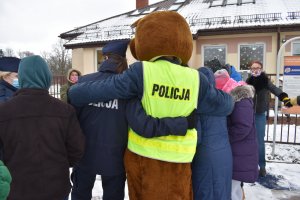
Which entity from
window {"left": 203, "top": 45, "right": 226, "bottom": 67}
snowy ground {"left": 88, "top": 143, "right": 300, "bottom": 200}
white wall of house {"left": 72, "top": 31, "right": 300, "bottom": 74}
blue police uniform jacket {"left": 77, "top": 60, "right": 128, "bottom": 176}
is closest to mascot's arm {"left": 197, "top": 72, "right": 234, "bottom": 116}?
blue police uniform jacket {"left": 77, "top": 60, "right": 128, "bottom": 176}

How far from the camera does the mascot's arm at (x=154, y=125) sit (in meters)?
1.93

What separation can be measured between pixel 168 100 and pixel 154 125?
0.19 metres

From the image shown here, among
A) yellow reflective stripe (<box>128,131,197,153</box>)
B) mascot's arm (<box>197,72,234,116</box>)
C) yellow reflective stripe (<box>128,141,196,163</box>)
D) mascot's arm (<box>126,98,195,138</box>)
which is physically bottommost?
yellow reflective stripe (<box>128,141,196,163</box>)

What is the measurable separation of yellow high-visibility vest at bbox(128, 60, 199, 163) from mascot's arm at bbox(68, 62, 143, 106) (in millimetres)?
53

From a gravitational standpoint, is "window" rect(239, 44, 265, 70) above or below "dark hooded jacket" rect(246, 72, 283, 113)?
above

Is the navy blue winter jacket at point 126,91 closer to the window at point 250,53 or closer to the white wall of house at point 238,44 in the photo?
the white wall of house at point 238,44

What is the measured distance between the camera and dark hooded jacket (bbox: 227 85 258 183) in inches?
99.1

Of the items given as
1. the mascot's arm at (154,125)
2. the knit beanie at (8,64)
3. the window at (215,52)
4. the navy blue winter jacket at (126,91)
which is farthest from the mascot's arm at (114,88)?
the window at (215,52)

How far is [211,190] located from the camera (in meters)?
2.31

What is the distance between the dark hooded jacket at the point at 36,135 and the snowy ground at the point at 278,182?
1.73m

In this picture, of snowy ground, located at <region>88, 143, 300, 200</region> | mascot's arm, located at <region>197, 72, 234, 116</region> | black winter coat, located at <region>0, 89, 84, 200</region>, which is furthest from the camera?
snowy ground, located at <region>88, 143, 300, 200</region>

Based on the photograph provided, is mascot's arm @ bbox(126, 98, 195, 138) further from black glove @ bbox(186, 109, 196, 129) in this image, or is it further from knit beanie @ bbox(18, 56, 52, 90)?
knit beanie @ bbox(18, 56, 52, 90)

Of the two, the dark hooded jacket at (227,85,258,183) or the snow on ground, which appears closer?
the dark hooded jacket at (227,85,258,183)

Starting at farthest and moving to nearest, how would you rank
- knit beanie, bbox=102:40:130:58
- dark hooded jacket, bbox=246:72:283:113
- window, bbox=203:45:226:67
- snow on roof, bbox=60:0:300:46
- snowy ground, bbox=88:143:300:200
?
window, bbox=203:45:226:67 → snow on roof, bbox=60:0:300:46 → dark hooded jacket, bbox=246:72:283:113 → snowy ground, bbox=88:143:300:200 → knit beanie, bbox=102:40:130:58
